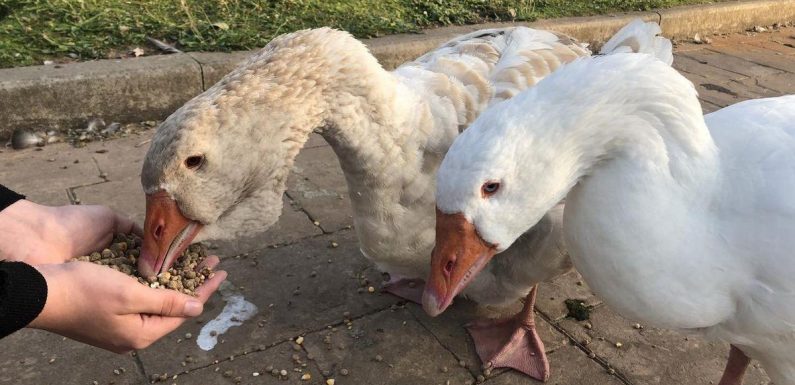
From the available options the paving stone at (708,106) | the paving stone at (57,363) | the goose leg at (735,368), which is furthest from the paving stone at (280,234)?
the paving stone at (708,106)

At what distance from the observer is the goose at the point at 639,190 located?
71.7 inches

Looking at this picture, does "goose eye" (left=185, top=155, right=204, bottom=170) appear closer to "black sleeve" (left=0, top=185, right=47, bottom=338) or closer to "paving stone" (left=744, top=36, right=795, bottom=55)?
"black sleeve" (left=0, top=185, right=47, bottom=338)

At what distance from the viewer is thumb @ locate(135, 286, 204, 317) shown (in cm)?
210

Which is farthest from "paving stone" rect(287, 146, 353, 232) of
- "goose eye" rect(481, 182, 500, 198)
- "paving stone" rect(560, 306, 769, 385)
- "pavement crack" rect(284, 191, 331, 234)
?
"goose eye" rect(481, 182, 500, 198)

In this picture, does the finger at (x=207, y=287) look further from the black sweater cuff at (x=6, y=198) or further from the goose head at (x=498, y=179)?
the goose head at (x=498, y=179)

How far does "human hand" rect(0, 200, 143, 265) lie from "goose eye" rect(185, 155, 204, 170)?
1.95ft

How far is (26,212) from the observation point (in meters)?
2.43

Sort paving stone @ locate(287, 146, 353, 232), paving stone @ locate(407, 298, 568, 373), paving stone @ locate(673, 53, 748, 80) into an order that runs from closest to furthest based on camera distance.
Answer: paving stone @ locate(407, 298, 568, 373)
paving stone @ locate(287, 146, 353, 232)
paving stone @ locate(673, 53, 748, 80)

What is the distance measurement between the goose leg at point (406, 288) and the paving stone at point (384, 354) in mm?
170

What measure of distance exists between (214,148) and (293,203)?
183 centimetres

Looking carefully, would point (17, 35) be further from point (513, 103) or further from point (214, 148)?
point (513, 103)

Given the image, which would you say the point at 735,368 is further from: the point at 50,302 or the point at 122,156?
the point at 122,156

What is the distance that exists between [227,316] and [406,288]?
889 millimetres

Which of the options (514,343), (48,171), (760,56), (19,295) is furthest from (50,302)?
(760,56)
